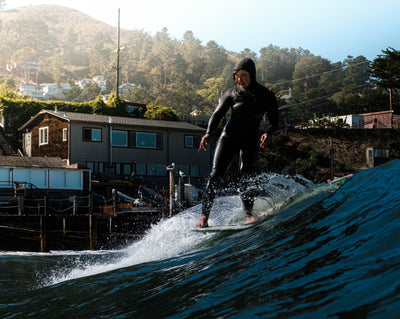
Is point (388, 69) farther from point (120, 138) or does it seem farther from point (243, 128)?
point (243, 128)

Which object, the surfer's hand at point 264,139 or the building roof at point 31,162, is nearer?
the surfer's hand at point 264,139

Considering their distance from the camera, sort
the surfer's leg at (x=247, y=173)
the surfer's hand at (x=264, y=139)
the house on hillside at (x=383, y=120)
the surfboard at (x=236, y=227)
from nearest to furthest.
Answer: the surfboard at (x=236, y=227) < the surfer's hand at (x=264, y=139) < the surfer's leg at (x=247, y=173) < the house on hillside at (x=383, y=120)

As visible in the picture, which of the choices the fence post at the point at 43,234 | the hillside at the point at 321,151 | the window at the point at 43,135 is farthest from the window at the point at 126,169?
the fence post at the point at 43,234

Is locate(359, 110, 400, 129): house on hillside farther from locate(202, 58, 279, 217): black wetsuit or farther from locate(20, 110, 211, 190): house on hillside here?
locate(202, 58, 279, 217): black wetsuit

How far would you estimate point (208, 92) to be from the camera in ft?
493

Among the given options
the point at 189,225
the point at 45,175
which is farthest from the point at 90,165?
the point at 189,225

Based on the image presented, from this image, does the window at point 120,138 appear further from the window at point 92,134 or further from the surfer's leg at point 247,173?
the surfer's leg at point 247,173

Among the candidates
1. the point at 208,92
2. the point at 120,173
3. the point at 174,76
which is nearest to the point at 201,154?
the point at 120,173

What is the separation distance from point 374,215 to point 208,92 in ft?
485

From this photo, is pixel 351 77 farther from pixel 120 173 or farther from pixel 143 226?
pixel 143 226

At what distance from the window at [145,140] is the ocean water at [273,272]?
3041cm

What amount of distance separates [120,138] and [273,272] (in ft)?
111

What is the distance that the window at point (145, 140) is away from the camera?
37000mm

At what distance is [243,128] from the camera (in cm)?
651
